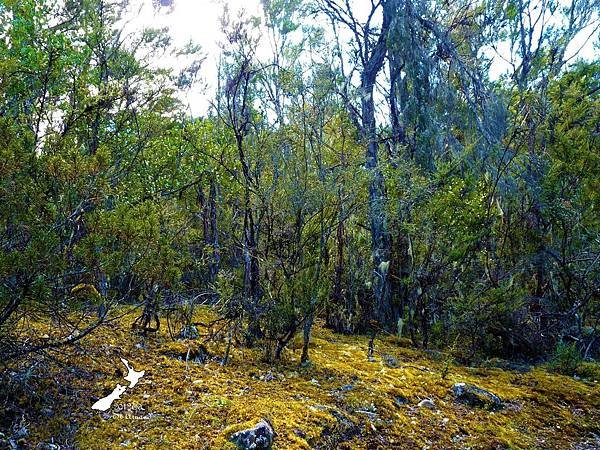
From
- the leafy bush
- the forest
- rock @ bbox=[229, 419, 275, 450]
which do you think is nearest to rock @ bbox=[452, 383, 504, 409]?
the forest

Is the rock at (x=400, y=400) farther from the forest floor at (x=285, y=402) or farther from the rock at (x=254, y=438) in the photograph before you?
the rock at (x=254, y=438)

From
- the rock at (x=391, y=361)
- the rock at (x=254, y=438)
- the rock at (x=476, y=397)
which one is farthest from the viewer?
the rock at (x=391, y=361)

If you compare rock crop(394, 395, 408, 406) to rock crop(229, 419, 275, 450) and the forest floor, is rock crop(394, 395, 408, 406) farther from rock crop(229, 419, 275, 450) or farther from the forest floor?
rock crop(229, 419, 275, 450)

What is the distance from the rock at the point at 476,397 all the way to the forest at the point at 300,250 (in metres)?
0.03

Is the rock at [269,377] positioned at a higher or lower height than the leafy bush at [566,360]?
lower

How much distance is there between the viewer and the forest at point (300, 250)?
2.96 metres

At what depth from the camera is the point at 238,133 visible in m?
5.07

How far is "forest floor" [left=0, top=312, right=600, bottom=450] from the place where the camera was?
9.46ft

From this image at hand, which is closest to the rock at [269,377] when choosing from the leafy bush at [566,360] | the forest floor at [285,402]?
the forest floor at [285,402]

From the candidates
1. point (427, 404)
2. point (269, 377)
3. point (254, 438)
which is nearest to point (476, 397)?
point (427, 404)

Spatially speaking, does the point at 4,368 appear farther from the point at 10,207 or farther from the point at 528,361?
the point at 528,361

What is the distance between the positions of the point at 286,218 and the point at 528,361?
3866 millimetres

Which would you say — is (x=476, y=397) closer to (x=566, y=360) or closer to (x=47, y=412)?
(x=566, y=360)

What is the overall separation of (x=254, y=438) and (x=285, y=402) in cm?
77
